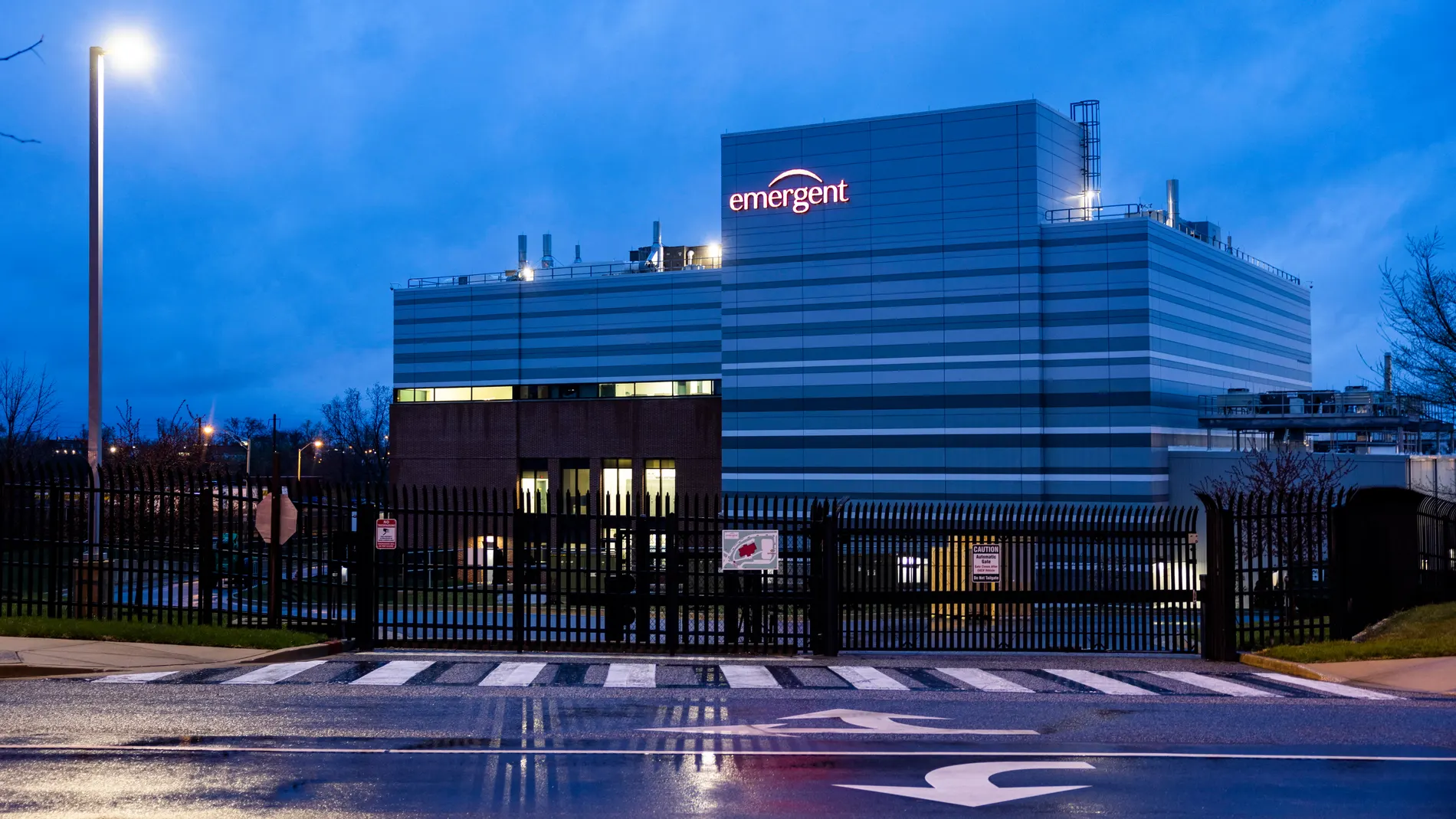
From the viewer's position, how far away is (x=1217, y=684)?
15648 mm

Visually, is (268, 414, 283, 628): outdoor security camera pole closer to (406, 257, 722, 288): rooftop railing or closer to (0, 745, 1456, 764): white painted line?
(0, 745, 1456, 764): white painted line

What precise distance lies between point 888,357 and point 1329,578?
178 feet

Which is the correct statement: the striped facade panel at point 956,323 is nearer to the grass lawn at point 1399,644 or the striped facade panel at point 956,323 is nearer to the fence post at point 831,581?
the grass lawn at point 1399,644

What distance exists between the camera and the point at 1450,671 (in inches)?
616

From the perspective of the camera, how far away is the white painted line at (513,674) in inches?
582

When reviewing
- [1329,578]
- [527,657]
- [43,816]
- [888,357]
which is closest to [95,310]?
[527,657]

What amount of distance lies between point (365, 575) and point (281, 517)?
145cm

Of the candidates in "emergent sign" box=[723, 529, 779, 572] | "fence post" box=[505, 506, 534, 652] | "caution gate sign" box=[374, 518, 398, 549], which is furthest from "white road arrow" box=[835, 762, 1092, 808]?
"caution gate sign" box=[374, 518, 398, 549]

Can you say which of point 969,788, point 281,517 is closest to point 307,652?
point 281,517

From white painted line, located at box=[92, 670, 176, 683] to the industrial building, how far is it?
59.4 m

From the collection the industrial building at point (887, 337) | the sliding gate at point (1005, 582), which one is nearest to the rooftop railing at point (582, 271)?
the industrial building at point (887, 337)

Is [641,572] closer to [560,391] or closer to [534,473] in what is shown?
[560,391]

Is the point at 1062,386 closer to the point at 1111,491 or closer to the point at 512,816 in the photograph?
the point at 1111,491

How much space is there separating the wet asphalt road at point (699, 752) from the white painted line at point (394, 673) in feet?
1.51
